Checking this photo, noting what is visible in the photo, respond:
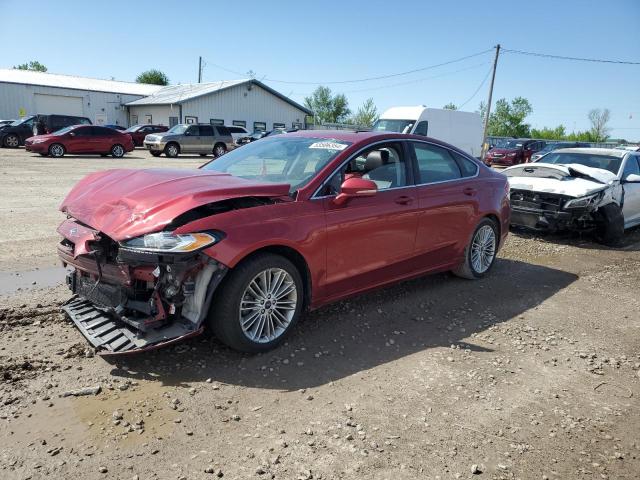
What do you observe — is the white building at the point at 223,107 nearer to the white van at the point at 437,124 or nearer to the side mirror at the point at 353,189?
the white van at the point at 437,124

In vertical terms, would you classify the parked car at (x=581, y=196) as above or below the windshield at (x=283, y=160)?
below

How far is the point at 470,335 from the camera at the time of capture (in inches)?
177

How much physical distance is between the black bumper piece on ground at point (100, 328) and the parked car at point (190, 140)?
923 inches

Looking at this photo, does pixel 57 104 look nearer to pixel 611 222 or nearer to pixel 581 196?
pixel 581 196

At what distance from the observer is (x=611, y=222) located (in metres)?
8.35

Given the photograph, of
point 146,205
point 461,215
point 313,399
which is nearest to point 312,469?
point 313,399

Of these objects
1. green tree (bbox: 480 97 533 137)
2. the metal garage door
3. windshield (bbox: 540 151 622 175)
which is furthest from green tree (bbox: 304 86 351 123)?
windshield (bbox: 540 151 622 175)

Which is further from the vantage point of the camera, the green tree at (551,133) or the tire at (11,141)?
the green tree at (551,133)

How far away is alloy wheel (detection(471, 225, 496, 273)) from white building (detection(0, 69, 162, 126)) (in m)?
41.6

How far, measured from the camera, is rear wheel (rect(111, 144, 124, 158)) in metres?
24.5

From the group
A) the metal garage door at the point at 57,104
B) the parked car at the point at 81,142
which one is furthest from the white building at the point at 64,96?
the parked car at the point at 81,142

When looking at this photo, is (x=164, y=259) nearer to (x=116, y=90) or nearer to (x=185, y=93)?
(x=185, y=93)

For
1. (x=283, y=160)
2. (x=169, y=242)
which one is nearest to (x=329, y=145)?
(x=283, y=160)

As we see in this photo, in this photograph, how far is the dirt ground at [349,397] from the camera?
2697 millimetres
